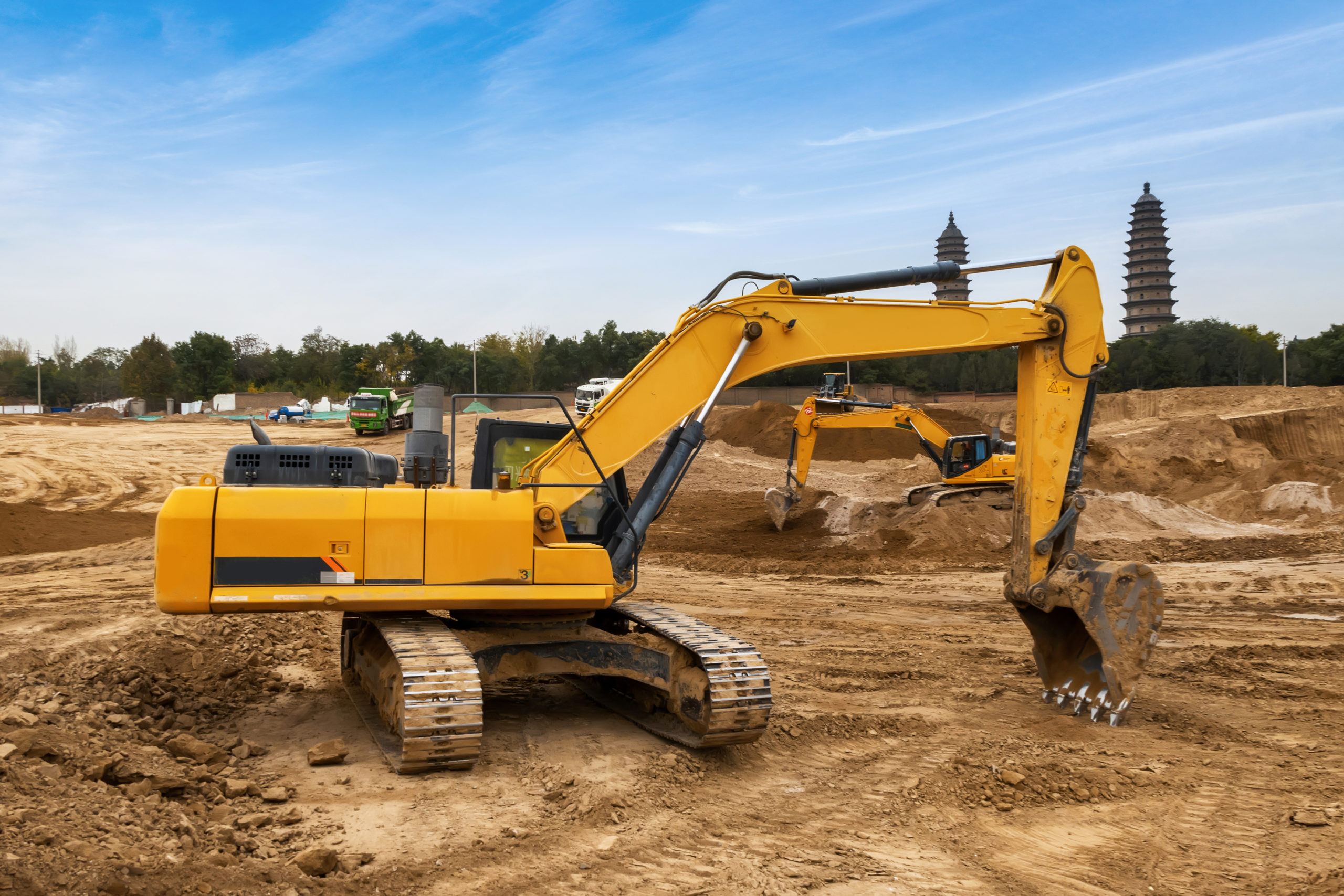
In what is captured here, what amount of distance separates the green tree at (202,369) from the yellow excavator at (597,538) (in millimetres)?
74414

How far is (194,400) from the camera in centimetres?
7244

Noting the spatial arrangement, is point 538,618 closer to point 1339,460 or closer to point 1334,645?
point 1334,645

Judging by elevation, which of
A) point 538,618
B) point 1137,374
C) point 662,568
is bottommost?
point 662,568

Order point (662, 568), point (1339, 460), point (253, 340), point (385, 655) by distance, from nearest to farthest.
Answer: point (385, 655) → point (662, 568) → point (1339, 460) → point (253, 340)

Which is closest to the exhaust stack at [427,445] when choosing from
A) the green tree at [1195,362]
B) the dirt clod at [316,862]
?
the dirt clod at [316,862]

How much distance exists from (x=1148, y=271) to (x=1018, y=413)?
101 meters

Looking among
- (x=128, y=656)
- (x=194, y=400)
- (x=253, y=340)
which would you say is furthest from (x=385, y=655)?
(x=253, y=340)

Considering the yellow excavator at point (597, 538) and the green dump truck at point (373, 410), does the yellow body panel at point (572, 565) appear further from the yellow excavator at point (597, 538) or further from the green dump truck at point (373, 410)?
the green dump truck at point (373, 410)

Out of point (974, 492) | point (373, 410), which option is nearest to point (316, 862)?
point (974, 492)

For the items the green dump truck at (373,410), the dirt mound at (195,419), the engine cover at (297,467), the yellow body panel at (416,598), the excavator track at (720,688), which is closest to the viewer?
the yellow body panel at (416,598)

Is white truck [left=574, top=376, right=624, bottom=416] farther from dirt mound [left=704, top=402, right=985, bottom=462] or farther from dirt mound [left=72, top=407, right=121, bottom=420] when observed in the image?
dirt mound [left=72, top=407, right=121, bottom=420]

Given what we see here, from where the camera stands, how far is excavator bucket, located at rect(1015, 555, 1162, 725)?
6941 mm

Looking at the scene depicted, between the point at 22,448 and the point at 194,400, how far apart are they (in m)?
43.5

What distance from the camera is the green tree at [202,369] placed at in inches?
2950
